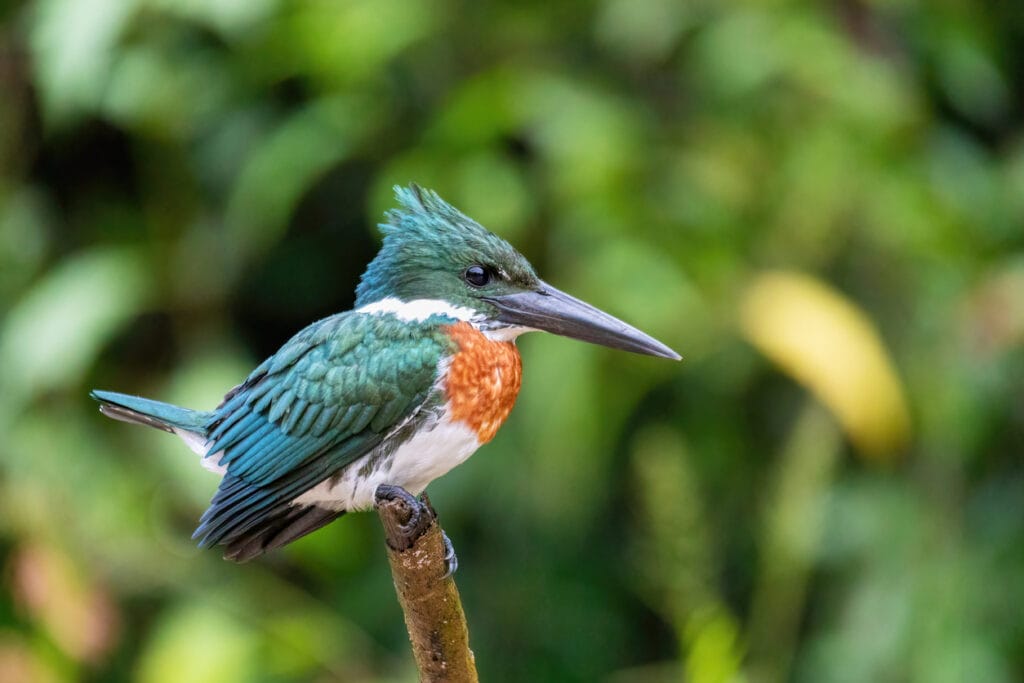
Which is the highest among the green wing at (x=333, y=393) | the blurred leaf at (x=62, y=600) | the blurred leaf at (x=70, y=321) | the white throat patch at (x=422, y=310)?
the white throat patch at (x=422, y=310)

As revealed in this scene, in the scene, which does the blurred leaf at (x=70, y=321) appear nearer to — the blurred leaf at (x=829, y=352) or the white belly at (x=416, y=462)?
the blurred leaf at (x=829, y=352)

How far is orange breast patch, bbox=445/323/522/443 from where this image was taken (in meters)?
1.72

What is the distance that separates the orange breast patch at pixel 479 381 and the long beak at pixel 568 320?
5 cm

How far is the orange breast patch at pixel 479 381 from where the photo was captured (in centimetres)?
172

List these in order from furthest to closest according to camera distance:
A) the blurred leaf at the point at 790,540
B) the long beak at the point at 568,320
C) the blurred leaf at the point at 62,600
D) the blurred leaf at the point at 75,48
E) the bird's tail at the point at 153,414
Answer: the blurred leaf at the point at 75,48, the blurred leaf at the point at 62,600, the blurred leaf at the point at 790,540, the bird's tail at the point at 153,414, the long beak at the point at 568,320

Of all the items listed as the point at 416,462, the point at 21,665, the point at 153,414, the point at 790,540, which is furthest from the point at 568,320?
the point at 21,665

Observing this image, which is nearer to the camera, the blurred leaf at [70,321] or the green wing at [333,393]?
the green wing at [333,393]

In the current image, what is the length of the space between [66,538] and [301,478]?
1924 mm

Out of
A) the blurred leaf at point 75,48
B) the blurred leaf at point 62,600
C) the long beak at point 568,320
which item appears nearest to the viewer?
the long beak at point 568,320

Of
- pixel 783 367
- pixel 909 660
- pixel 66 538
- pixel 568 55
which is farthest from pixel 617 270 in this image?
pixel 66 538

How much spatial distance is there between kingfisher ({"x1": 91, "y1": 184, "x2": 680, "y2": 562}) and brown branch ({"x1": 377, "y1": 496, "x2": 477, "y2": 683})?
0.14ft

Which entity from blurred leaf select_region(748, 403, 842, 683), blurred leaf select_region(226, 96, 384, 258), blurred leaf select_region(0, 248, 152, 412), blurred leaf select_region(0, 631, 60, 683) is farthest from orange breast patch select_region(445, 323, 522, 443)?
blurred leaf select_region(0, 631, 60, 683)

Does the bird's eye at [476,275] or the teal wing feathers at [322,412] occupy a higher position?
the bird's eye at [476,275]

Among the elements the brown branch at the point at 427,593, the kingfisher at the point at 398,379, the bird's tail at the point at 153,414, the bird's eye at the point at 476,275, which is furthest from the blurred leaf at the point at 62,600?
the bird's eye at the point at 476,275
